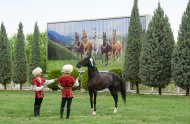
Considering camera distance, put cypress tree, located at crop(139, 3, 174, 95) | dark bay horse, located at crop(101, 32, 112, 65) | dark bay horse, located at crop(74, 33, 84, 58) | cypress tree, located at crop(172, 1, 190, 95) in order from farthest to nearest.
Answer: dark bay horse, located at crop(74, 33, 84, 58), dark bay horse, located at crop(101, 32, 112, 65), cypress tree, located at crop(139, 3, 174, 95), cypress tree, located at crop(172, 1, 190, 95)

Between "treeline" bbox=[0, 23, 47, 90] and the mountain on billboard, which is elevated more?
the mountain on billboard

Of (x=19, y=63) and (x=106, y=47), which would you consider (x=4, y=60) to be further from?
(x=106, y=47)

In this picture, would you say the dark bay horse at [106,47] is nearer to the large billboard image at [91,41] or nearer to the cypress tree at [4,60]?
the large billboard image at [91,41]

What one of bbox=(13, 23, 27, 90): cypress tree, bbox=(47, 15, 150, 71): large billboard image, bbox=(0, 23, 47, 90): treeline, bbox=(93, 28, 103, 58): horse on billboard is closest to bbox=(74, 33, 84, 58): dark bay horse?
bbox=(47, 15, 150, 71): large billboard image

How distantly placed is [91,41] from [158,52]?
35.9ft

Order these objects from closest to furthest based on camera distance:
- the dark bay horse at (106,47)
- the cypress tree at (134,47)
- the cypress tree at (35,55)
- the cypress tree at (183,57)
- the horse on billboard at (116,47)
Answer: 1. the cypress tree at (183,57)
2. the cypress tree at (134,47)
3. the horse on billboard at (116,47)
4. the dark bay horse at (106,47)
5. the cypress tree at (35,55)

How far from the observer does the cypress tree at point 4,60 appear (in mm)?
37562

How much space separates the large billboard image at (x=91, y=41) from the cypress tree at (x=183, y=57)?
7.30 meters

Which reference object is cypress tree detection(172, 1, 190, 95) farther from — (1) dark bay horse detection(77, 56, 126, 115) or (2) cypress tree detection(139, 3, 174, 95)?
(1) dark bay horse detection(77, 56, 126, 115)

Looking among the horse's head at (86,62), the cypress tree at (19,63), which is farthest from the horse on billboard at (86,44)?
the horse's head at (86,62)

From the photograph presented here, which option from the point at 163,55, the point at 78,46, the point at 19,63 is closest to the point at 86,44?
the point at 78,46

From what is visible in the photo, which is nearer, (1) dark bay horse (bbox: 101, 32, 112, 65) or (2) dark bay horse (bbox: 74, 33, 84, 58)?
(1) dark bay horse (bbox: 101, 32, 112, 65)

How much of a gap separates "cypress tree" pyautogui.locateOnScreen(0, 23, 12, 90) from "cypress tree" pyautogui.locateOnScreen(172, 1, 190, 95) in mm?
16899

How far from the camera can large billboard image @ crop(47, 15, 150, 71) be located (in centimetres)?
3634
